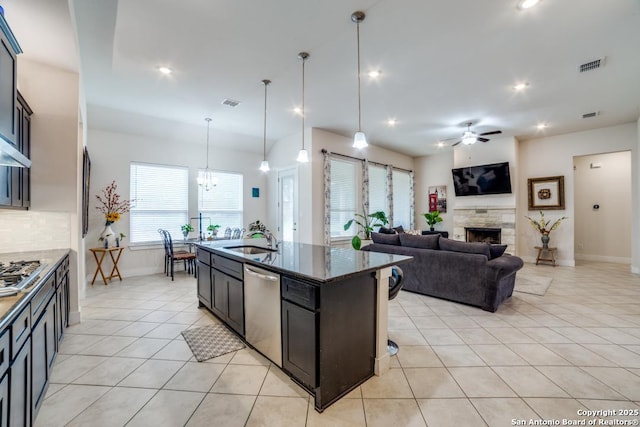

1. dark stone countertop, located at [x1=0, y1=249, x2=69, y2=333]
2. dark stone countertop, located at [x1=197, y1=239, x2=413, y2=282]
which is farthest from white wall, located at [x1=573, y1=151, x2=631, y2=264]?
dark stone countertop, located at [x1=0, y1=249, x2=69, y2=333]

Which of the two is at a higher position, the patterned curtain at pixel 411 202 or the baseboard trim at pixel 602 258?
the patterned curtain at pixel 411 202

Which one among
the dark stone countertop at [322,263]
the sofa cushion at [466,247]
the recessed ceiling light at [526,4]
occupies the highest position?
the recessed ceiling light at [526,4]

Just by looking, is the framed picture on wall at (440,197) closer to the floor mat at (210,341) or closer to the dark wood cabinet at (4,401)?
the floor mat at (210,341)

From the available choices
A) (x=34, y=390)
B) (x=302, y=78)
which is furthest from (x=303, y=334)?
(x=302, y=78)

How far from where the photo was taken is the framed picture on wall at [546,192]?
6.40 m

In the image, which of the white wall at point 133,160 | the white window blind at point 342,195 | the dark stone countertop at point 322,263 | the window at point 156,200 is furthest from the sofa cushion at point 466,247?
the window at point 156,200

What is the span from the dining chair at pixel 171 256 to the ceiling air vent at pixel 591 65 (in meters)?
6.76

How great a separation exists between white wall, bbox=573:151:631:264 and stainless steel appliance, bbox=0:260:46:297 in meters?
10.1

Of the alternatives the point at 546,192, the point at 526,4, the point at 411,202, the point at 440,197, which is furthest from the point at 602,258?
the point at 526,4

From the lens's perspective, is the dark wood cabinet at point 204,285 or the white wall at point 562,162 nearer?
the dark wood cabinet at point 204,285

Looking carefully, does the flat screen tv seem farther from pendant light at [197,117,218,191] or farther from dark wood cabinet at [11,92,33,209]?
dark wood cabinet at [11,92,33,209]

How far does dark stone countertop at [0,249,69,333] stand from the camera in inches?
47.9

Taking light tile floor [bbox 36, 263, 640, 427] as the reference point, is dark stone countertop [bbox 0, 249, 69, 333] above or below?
above

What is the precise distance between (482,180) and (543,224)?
172 centimetres
